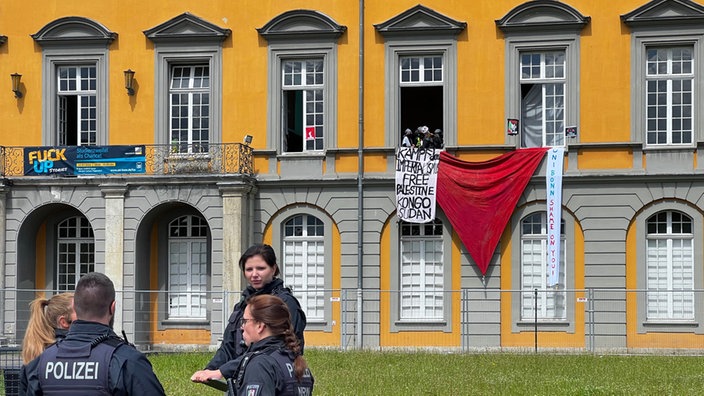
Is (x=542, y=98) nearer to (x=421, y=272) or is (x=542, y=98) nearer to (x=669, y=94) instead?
(x=669, y=94)

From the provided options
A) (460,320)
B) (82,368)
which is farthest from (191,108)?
(82,368)

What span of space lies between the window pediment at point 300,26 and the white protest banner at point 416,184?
3.56 metres

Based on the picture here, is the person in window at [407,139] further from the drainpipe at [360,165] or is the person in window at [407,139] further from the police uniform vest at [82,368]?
the police uniform vest at [82,368]

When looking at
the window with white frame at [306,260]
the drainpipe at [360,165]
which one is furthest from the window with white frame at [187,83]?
the drainpipe at [360,165]

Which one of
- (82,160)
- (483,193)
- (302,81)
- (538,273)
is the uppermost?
(302,81)

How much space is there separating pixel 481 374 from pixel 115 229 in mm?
12712

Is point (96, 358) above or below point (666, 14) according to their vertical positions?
below

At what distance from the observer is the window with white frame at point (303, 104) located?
32000 millimetres

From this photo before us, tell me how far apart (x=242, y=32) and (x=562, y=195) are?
901 cm

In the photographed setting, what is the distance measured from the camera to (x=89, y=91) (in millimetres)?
32938

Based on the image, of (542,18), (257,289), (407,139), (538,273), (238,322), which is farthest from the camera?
(407,139)

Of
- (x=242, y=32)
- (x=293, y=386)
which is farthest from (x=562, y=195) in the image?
(x=293, y=386)

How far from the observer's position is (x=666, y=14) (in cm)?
3008

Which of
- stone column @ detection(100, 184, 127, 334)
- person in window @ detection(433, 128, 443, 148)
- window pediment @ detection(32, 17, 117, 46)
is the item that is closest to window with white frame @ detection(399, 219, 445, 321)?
person in window @ detection(433, 128, 443, 148)
